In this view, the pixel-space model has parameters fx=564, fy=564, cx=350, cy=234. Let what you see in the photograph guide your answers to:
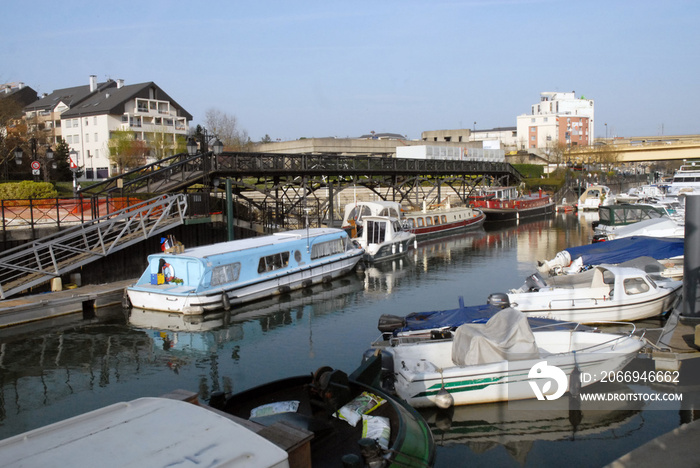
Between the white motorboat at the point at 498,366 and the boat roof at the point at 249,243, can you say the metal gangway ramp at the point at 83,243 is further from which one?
the white motorboat at the point at 498,366

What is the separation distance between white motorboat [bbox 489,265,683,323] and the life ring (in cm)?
1231

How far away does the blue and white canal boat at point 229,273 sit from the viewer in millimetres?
21406

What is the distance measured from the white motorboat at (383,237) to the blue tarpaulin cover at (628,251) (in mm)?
11325

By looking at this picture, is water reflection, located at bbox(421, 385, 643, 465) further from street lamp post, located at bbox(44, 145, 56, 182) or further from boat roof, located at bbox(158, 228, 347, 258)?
street lamp post, located at bbox(44, 145, 56, 182)

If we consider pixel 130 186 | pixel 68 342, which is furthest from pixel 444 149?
pixel 68 342

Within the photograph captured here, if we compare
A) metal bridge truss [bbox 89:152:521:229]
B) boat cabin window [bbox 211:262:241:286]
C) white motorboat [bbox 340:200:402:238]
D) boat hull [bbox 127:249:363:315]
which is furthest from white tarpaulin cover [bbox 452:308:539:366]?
white motorboat [bbox 340:200:402:238]

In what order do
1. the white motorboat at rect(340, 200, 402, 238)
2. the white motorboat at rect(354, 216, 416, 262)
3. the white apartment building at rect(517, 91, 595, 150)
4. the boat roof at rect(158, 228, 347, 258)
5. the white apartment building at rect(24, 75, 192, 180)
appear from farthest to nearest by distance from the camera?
1. the white apartment building at rect(517, 91, 595, 150)
2. the white apartment building at rect(24, 75, 192, 180)
3. the white motorboat at rect(340, 200, 402, 238)
4. the white motorboat at rect(354, 216, 416, 262)
5. the boat roof at rect(158, 228, 347, 258)

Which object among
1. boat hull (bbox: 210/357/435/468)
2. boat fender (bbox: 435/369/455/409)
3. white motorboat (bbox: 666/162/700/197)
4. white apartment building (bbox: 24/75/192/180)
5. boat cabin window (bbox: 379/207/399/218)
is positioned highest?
white apartment building (bbox: 24/75/192/180)

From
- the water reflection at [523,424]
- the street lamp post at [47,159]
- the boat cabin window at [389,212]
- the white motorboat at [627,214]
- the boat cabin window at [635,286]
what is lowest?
the water reflection at [523,424]

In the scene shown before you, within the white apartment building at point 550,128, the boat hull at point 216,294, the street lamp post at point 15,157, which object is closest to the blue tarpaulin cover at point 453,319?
the boat hull at point 216,294

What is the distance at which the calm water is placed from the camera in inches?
463

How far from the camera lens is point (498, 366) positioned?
12.6 m

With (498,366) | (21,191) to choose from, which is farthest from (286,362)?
(21,191)

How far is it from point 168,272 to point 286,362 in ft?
26.9
